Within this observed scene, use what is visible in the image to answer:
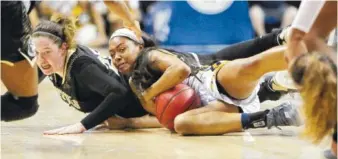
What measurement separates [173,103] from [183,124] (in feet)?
0.29

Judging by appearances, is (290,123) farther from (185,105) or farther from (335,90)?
(335,90)

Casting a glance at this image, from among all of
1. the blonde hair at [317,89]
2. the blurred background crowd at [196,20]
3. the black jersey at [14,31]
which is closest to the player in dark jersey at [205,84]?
the black jersey at [14,31]

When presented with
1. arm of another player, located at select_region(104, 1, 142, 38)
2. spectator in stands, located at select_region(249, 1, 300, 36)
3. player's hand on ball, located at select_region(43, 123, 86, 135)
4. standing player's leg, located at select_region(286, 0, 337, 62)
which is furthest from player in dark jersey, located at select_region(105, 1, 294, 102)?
spectator in stands, located at select_region(249, 1, 300, 36)

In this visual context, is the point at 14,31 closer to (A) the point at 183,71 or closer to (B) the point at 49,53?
(B) the point at 49,53

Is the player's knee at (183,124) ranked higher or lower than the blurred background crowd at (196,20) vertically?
higher

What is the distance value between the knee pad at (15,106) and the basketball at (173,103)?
1.67 feet

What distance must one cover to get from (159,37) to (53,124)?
134cm

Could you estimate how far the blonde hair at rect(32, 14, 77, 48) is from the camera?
2.52 metres

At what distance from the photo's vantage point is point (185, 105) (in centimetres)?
248

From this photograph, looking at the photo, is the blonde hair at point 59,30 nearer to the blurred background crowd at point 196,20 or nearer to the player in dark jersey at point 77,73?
the player in dark jersey at point 77,73

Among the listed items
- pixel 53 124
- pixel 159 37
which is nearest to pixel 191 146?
pixel 53 124

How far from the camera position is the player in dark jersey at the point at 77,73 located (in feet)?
8.18

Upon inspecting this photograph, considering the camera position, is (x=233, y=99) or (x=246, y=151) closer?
(x=246, y=151)

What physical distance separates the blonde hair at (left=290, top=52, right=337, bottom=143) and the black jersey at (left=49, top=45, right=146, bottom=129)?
980 mm
